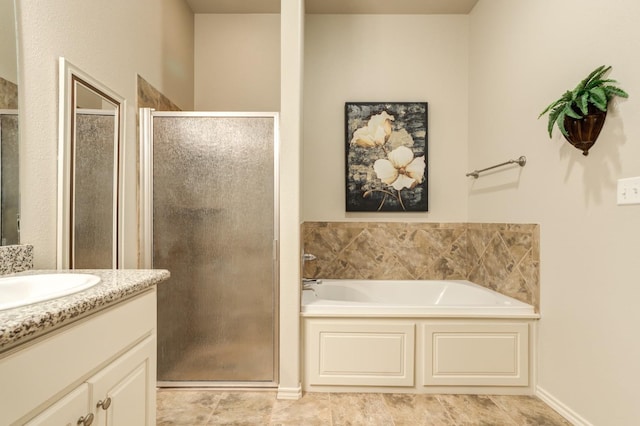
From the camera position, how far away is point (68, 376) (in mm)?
835

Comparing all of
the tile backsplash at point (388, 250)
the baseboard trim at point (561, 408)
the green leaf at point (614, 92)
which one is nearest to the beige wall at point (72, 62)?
the tile backsplash at point (388, 250)

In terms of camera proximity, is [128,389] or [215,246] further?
[215,246]

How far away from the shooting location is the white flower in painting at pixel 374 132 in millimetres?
3086

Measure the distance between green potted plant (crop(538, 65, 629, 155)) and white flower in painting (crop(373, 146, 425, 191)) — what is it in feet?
4.50

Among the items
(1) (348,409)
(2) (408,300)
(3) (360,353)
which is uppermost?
(2) (408,300)

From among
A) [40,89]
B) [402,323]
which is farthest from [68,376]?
[402,323]

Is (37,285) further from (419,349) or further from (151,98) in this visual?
(419,349)

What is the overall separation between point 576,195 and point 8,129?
100 inches

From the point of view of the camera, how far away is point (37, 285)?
3.57ft

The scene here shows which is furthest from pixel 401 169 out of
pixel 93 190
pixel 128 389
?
pixel 128 389

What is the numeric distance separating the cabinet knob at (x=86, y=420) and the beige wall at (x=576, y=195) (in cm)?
201

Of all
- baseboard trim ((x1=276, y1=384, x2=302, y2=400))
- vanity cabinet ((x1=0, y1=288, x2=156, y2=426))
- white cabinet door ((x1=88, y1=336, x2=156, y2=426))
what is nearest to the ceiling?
vanity cabinet ((x1=0, y1=288, x2=156, y2=426))

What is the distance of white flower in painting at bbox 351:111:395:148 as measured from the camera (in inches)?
121

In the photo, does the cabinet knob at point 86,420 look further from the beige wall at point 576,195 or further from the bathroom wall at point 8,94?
the beige wall at point 576,195
